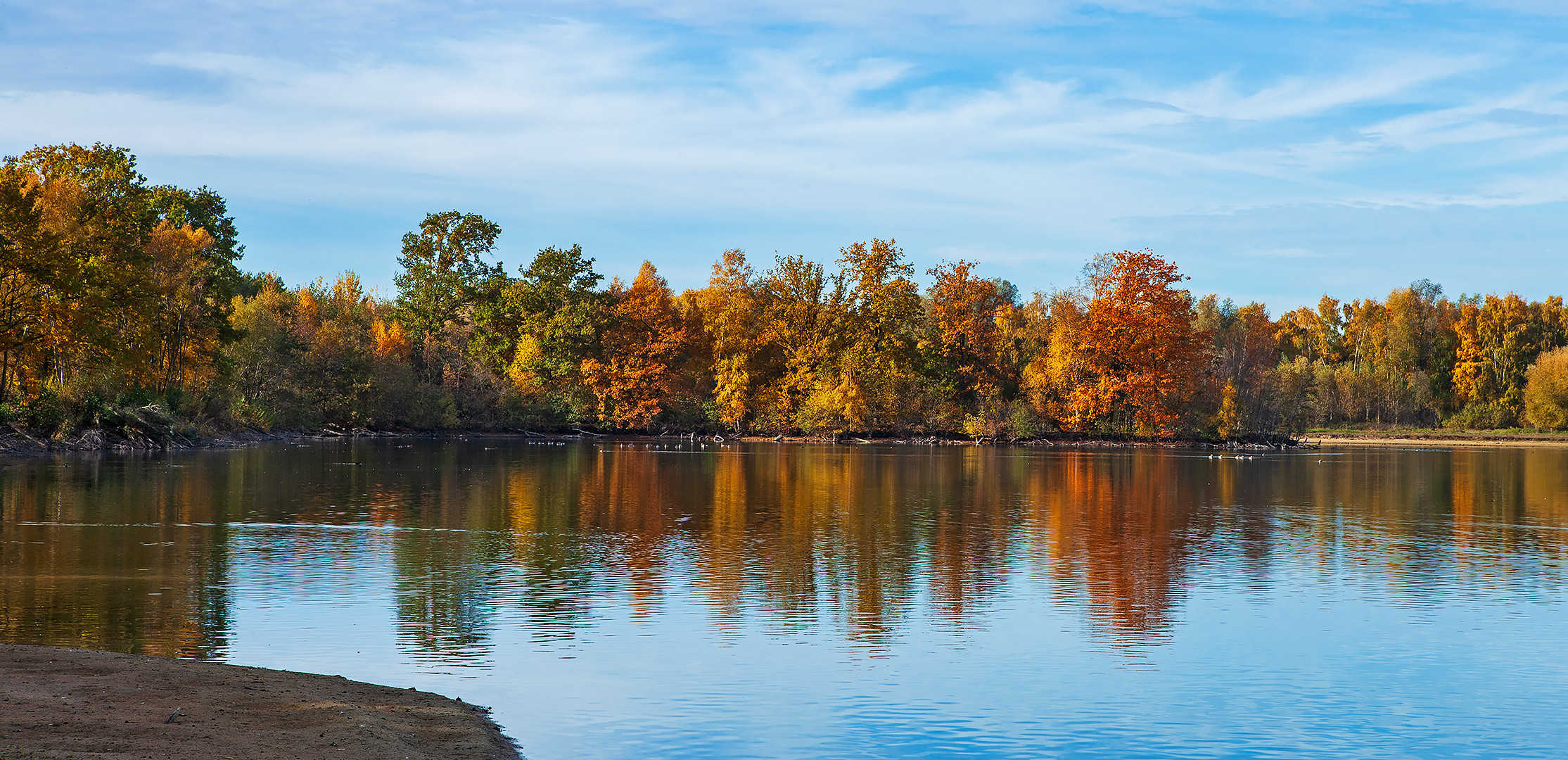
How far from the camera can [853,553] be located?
1914 cm

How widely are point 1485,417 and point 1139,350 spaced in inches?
1888

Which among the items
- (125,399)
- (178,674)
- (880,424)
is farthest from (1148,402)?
(178,674)

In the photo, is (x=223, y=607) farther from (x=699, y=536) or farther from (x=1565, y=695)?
(x=1565, y=695)

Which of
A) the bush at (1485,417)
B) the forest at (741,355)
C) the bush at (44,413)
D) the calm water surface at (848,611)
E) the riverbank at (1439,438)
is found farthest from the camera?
the bush at (1485,417)

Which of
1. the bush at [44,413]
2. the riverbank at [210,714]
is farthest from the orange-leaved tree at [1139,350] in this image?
the riverbank at [210,714]

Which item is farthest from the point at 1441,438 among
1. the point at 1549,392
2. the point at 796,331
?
the point at 796,331

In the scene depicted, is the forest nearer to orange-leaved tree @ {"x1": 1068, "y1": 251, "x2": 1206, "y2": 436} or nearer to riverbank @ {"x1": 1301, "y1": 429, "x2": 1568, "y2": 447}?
orange-leaved tree @ {"x1": 1068, "y1": 251, "x2": 1206, "y2": 436}

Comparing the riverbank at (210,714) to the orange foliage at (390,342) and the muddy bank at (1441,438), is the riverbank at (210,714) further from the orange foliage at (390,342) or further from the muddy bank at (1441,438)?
the muddy bank at (1441,438)

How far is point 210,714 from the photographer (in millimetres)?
7805

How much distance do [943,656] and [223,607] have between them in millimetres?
7834

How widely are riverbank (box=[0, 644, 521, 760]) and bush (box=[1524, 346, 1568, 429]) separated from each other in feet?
343

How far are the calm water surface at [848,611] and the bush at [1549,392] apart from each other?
248ft

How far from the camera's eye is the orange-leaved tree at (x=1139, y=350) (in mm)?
69438

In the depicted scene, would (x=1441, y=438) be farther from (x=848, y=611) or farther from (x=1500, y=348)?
(x=848, y=611)
